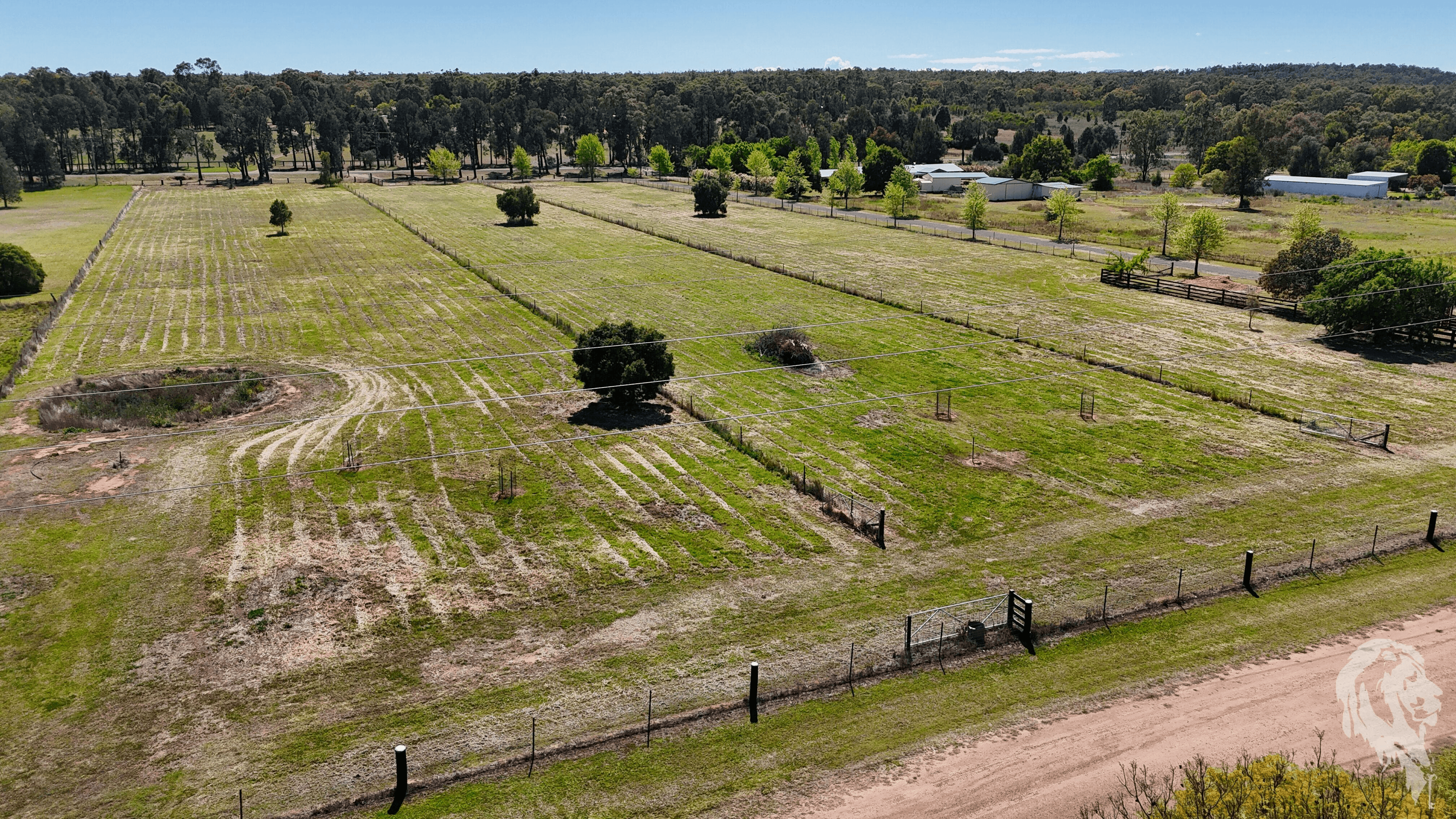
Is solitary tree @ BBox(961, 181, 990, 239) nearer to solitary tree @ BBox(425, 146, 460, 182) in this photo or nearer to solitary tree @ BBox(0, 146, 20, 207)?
solitary tree @ BBox(425, 146, 460, 182)

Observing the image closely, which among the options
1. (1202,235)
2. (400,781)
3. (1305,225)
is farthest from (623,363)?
(1305,225)

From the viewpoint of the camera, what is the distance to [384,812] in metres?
18.6

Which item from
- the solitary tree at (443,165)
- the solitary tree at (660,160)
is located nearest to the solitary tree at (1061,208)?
the solitary tree at (660,160)

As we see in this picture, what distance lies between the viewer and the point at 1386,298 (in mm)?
50750

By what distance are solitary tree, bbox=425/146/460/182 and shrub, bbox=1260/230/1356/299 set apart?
12517cm

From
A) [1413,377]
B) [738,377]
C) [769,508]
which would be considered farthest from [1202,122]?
[769,508]

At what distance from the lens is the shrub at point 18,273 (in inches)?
2621

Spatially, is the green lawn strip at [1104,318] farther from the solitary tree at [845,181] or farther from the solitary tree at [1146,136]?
the solitary tree at [1146,136]

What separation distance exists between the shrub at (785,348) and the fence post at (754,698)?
28277 millimetres

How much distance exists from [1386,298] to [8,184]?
15273cm

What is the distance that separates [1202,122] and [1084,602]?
17903 centimetres

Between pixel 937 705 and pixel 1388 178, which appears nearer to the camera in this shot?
pixel 937 705

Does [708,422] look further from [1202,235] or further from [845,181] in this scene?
[845,181]

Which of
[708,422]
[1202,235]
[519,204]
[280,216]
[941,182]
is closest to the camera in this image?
[708,422]
